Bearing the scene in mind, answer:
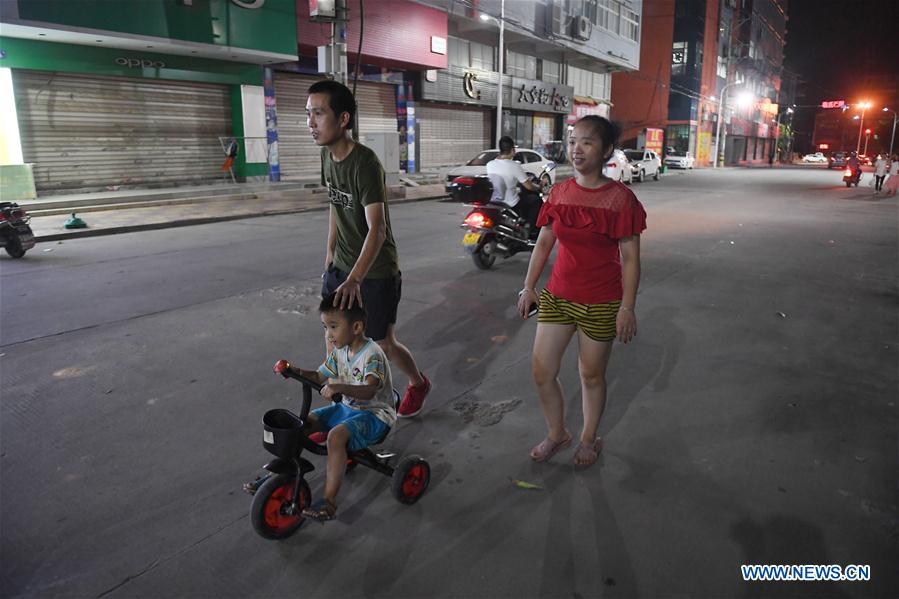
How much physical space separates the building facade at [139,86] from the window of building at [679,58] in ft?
145

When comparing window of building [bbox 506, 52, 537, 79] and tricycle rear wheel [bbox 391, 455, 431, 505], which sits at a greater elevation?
window of building [bbox 506, 52, 537, 79]

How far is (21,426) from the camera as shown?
3.98 metres

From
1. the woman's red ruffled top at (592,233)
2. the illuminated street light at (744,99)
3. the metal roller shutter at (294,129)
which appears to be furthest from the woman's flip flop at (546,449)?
the illuminated street light at (744,99)

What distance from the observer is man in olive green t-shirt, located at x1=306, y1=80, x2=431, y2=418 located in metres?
3.27

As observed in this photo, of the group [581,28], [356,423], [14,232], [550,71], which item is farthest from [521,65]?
[356,423]

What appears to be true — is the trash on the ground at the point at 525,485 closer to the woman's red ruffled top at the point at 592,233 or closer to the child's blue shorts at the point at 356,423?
the child's blue shorts at the point at 356,423

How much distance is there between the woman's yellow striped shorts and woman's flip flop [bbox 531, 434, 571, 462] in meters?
0.71

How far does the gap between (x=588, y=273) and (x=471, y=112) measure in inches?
1173

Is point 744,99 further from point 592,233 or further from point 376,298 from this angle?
point 376,298

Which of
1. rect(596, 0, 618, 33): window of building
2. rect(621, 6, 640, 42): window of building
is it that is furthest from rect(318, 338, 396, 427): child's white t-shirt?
rect(621, 6, 640, 42): window of building

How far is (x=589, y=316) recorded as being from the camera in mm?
3275

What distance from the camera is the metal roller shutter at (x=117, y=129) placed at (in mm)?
16281

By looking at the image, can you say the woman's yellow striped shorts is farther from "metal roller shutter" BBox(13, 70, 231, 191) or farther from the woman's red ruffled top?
"metal roller shutter" BBox(13, 70, 231, 191)

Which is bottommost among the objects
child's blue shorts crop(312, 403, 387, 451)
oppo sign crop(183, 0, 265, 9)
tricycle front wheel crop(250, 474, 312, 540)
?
tricycle front wheel crop(250, 474, 312, 540)
